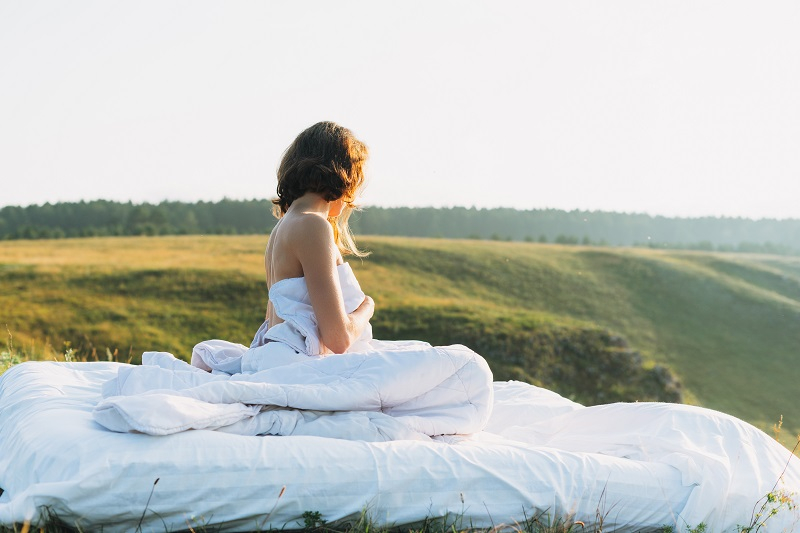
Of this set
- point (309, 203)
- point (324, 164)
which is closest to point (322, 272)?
point (309, 203)

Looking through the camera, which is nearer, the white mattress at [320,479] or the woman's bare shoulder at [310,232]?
the white mattress at [320,479]

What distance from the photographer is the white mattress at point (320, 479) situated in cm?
325

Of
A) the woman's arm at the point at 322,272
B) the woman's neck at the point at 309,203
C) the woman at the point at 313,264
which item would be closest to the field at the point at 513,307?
the woman at the point at 313,264

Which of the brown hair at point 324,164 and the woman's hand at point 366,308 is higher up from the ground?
the brown hair at point 324,164

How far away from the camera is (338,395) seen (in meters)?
3.90

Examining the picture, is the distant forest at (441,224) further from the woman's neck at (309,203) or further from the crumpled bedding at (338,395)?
the crumpled bedding at (338,395)

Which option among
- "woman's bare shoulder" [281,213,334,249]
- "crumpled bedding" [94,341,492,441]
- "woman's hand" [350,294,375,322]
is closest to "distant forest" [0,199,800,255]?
"woman's hand" [350,294,375,322]

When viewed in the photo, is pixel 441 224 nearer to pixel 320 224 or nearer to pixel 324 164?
pixel 324 164

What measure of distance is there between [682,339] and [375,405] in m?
45.1

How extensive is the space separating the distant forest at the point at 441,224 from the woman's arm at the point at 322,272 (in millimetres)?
61197

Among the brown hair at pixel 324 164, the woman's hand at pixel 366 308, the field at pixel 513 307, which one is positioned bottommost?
the field at pixel 513 307

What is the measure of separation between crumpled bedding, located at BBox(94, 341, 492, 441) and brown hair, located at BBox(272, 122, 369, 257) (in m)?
1.02

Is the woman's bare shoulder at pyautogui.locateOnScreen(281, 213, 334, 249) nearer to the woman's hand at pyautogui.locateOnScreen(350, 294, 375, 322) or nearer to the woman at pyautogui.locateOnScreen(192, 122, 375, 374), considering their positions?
the woman at pyautogui.locateOnScreen(192, 122, 375, 374)

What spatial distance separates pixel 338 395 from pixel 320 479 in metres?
0.56
